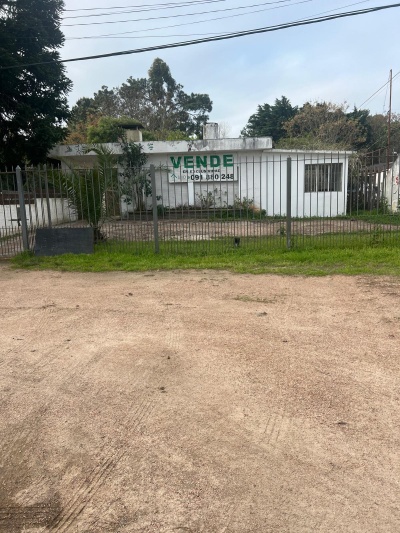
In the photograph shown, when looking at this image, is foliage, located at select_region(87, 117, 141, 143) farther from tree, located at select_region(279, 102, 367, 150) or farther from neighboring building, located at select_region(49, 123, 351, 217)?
tree, located at select_region(279, 102, 367, 150)

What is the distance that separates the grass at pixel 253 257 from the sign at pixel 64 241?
227 mm

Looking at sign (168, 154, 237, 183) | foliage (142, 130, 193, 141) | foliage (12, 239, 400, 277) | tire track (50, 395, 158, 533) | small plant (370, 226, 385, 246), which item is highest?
foliage (142, 130, 193, 141)

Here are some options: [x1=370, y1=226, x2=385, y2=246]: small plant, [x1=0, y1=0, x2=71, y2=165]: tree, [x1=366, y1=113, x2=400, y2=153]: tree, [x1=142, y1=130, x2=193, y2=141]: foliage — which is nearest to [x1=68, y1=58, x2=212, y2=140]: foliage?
[x1=142, y1=130, x2=193, y2=141]: foliage

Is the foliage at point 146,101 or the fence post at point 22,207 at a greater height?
the foliage at point 146,101

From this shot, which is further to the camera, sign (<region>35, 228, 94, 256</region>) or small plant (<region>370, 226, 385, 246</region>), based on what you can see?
sign (<region>35, 228, 94, 256</region>)

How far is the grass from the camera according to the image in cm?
794

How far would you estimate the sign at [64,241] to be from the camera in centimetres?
967

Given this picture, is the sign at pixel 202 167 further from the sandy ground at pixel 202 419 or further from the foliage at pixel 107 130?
the sandy ground at pixel 202 419

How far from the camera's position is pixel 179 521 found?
2.12 meters

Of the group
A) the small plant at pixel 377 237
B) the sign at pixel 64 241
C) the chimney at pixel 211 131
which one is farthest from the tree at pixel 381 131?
the sign at pixel 64 241

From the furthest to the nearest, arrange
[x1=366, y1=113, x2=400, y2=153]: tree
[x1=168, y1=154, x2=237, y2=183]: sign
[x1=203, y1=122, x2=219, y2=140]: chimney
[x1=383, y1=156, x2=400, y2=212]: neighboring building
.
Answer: [x1=366, y1=113, x2=400, y2=153]: tree
[x1=203, y1=122, x2=219, y2=140]: chimney
[x1=168, y1=154, x2=237, y2=183]: sign
[x1=383, y1=156, x2=400, y2=212]: neighboring building

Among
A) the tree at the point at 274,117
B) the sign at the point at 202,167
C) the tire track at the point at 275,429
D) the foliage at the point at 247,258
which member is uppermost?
the tree at the point at 274,117

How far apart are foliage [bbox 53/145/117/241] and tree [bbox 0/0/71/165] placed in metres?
8.87

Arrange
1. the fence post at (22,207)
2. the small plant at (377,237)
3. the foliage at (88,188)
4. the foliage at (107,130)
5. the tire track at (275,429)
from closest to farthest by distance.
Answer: the tire track at (275,429) < the small plant at (377,237) < the fence post at (22,207) < the foliage at (88,188) < the foliage at (107,130)
